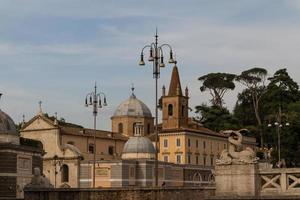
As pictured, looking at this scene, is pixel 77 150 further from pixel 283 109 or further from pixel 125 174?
pixel 283 109

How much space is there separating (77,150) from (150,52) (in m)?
54.2

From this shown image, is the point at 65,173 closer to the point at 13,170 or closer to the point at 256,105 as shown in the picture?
the point at 13,170

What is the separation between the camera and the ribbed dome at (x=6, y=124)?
5381 centimetres

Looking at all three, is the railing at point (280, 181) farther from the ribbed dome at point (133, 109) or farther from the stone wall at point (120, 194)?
the ribbed dome at point (133, 109)

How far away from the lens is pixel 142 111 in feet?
352

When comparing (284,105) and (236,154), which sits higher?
(284,105)

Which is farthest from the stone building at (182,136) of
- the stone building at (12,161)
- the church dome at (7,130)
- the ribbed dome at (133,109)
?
the church dome at (7,130)

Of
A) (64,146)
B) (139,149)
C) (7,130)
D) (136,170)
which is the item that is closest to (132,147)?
(139,149)

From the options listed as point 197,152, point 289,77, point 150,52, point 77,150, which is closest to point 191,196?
point 150,52

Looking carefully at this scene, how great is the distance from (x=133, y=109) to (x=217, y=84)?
882 inches

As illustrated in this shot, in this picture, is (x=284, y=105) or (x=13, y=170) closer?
(x=13, y=170)

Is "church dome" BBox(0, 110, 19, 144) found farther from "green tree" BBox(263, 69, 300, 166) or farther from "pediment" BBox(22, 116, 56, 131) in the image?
"green tree" BBox(263, 69, 300, 166)

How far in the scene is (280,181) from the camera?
2227 centimetres

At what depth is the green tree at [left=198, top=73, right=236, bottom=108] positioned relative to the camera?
401 ft
